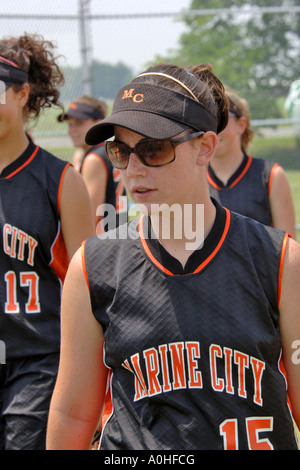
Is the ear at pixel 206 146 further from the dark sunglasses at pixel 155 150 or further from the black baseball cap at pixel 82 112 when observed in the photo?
the black baseball cap at pixel 82 112

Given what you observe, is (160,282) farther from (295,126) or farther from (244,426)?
(295,126)

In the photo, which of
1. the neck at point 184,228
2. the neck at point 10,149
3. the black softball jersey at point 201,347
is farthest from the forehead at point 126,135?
the neck at point 10,149

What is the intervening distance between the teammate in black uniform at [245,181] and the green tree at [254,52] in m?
9.36

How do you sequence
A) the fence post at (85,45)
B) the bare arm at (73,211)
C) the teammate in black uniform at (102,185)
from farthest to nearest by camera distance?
1. the fence post at (85,45)
2. the teammate in black uniform at (102,185)
3. the bare arm at (73,211)

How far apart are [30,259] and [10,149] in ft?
1.87

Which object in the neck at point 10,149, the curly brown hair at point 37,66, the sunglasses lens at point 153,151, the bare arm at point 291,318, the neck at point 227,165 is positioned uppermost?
the curly brown hair at point 37,66

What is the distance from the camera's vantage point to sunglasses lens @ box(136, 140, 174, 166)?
6.34 ft

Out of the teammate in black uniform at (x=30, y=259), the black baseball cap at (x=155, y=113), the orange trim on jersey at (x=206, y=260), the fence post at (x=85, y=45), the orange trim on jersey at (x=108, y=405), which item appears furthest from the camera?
the fence post at (x=85, y=45)

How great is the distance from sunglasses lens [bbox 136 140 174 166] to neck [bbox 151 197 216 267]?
19cm

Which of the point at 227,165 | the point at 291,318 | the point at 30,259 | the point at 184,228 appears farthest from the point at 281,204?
the point at 291,318

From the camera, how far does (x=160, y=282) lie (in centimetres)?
204

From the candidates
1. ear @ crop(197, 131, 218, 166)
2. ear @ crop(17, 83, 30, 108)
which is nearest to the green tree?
ear @ crop(17, 83, 30, 108)

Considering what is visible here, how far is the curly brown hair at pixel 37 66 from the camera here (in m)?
3.35

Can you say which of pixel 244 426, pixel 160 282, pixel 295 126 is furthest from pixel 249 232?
pixel 295 126
